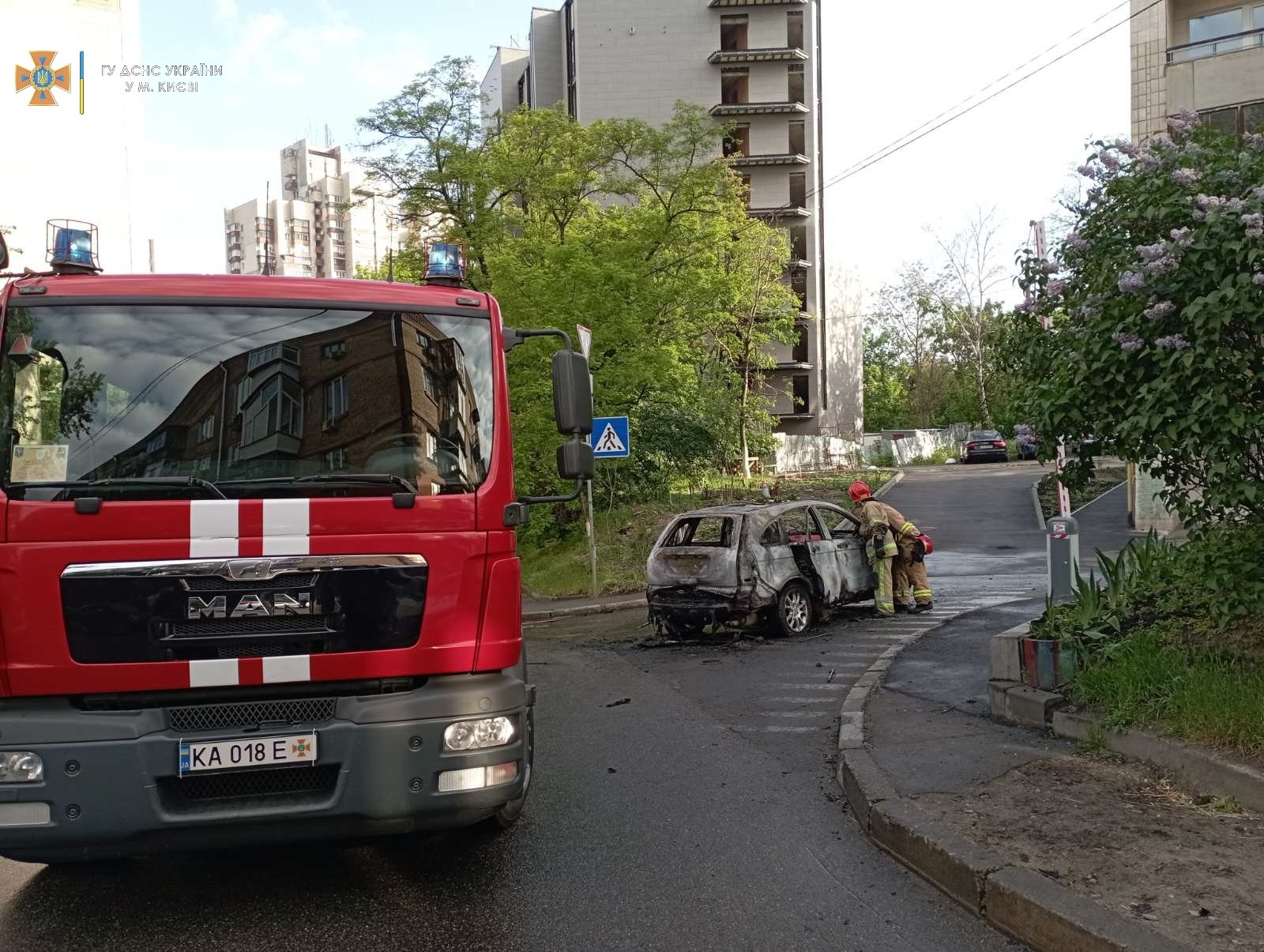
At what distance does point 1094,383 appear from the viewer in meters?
6.02

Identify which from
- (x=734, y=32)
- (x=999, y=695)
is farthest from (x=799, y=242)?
(x=999, y=695)

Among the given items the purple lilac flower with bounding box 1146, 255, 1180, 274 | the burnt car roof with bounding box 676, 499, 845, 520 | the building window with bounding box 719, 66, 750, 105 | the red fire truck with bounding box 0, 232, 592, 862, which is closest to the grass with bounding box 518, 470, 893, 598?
the burnt car roof with bounding box 676, 499, 845, 520

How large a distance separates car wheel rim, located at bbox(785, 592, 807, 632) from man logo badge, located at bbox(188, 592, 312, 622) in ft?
28.3

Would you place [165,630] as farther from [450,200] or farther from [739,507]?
[450,200]

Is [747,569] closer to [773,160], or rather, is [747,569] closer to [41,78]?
[773,160]

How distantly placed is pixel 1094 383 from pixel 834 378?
196 ft

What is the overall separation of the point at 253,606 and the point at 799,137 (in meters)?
62.3

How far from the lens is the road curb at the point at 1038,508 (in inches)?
1044

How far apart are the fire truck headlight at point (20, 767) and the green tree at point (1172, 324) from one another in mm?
5392

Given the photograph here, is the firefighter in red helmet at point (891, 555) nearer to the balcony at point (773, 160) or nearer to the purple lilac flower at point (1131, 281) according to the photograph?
the purple lilac flower at point (1131, 281)

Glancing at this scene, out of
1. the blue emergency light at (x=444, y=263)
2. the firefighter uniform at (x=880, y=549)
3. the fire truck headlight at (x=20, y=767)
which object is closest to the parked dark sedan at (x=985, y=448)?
the firefighter uniform at (x=880, y=549)

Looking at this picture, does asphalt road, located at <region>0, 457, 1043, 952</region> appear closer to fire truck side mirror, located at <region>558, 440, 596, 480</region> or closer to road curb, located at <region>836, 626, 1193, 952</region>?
road curb, located at <region>836, 626, 1193, 952</region>

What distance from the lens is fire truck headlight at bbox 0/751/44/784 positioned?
12.7ft

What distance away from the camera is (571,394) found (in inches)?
206
